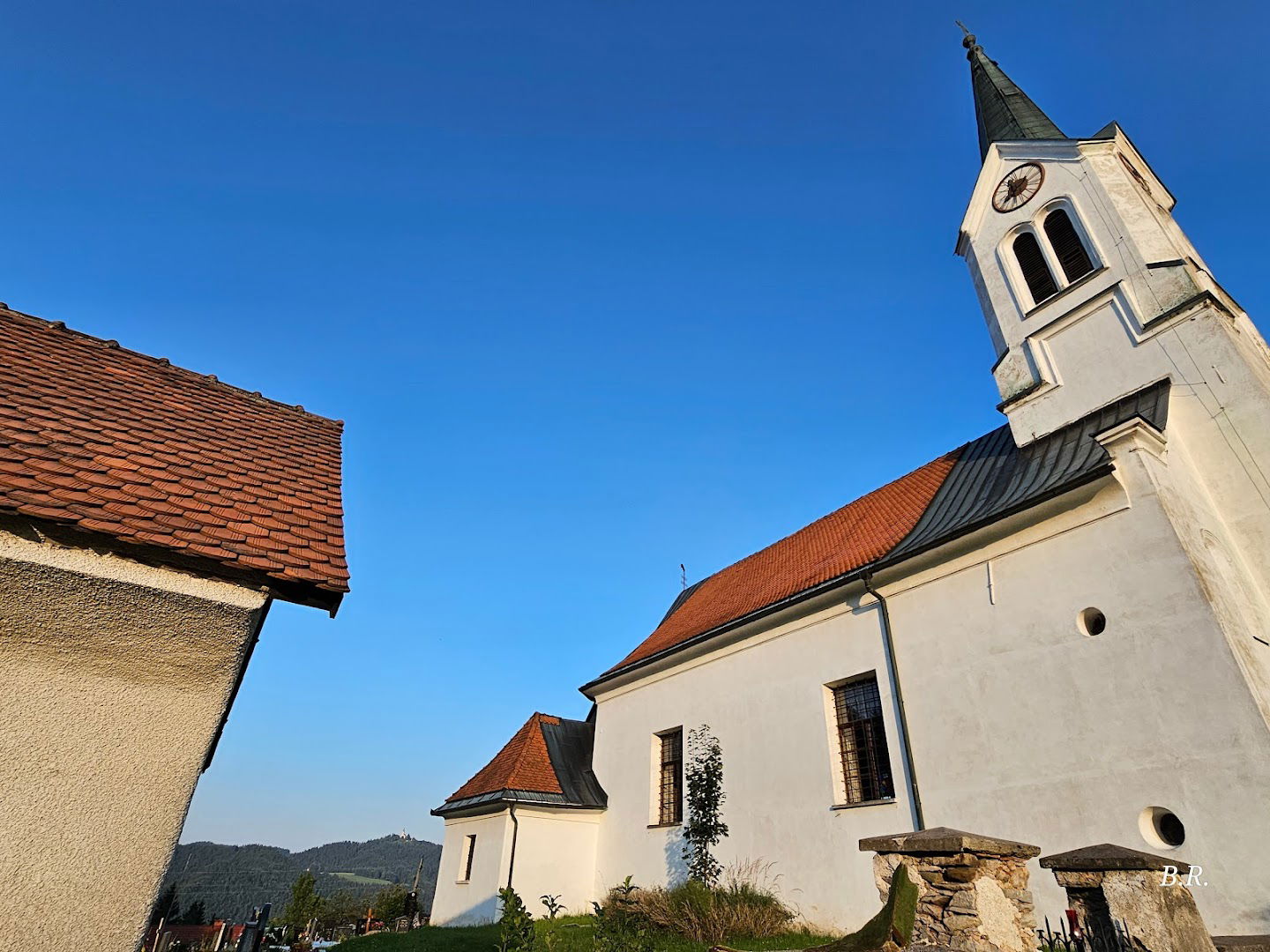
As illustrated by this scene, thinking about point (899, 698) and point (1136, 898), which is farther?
point (899, 698)

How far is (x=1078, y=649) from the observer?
8.26 metres

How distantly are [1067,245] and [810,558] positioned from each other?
25.1 feet

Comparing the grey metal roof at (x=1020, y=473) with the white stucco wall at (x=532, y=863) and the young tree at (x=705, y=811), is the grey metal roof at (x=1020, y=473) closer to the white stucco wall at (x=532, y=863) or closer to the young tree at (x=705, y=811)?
the young tree at (x=705, y=811)

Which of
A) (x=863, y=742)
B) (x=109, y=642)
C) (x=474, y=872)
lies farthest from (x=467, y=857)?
(x=109, y=642)

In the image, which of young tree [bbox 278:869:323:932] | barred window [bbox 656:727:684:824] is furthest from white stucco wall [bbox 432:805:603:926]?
young tree [bbox 278:869:323:932]

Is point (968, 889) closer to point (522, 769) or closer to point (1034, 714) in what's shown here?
point (1034, 714)

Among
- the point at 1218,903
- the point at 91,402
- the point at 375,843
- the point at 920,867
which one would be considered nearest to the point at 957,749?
the point at 1218,903

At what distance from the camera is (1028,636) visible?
29.0 ft

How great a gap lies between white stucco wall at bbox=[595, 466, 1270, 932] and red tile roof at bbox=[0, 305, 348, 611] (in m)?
8.48

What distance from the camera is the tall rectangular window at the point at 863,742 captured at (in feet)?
34.1

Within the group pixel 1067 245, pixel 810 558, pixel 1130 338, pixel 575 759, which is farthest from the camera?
pixel 575 759

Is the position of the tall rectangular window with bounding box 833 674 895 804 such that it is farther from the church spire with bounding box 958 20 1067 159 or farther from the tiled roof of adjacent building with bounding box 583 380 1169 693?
the church spire with bounding box 958 20 1067 159

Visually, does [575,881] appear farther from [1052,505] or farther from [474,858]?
[1052,505]

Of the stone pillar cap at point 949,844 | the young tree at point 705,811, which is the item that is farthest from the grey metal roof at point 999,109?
the stone pillar cap at point 949,844
